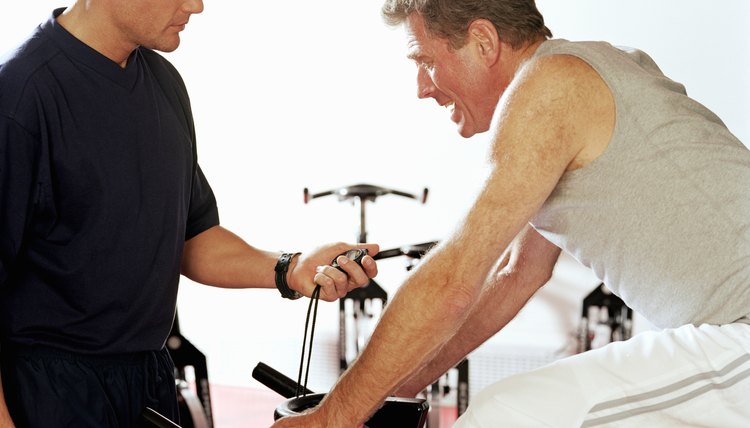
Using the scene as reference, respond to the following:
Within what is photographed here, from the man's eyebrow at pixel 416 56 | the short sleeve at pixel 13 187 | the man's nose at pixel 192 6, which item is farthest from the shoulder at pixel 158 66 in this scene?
the man's eyebrow at pixel 416 56

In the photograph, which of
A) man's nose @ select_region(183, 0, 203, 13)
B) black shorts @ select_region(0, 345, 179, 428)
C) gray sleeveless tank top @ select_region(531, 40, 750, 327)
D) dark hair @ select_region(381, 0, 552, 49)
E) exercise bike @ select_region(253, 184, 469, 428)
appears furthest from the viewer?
exercise bike @ select_region(253, 184, 469, 428)

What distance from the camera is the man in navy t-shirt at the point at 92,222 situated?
1.67m

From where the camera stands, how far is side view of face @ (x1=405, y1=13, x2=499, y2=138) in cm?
208

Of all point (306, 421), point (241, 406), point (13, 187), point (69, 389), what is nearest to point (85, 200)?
point (13, 187)

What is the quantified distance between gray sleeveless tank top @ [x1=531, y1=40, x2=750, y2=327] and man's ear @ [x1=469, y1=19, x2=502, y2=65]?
367mm

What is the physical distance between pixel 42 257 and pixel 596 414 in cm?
108

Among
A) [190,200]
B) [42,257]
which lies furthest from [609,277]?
[42,257]

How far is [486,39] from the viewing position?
2.05m

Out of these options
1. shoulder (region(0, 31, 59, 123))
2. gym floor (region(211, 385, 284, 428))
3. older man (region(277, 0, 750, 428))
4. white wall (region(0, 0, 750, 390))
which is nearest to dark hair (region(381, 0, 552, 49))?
older man (region(277, 0, 750, 428))

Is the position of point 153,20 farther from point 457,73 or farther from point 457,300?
point 457,300

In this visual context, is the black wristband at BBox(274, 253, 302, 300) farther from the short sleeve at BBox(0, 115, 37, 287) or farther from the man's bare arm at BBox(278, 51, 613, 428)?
the short sleeve at BBox(0, 115, 37, 287)

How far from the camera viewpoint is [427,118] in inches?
190

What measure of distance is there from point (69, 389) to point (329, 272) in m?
0.57

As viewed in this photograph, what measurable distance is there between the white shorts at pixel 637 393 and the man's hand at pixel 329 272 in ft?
1.39
